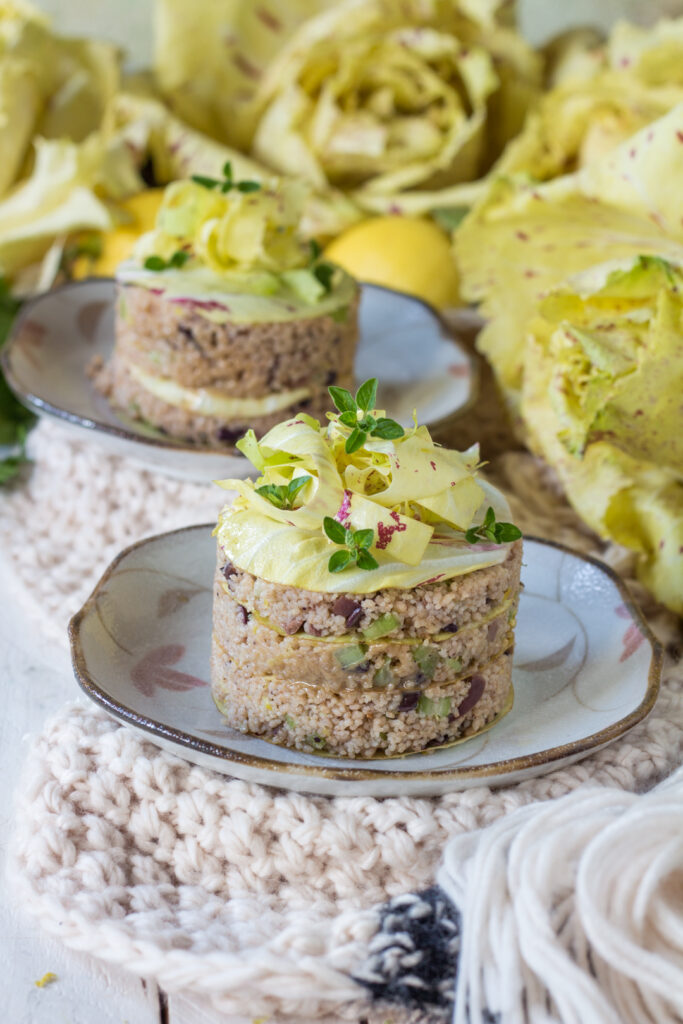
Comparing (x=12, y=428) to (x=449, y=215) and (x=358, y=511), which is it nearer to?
(x=449, y=215)

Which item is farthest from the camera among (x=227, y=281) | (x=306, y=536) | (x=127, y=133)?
(x=127, y=133)

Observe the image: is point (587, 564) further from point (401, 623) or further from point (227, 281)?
point (227, 281)

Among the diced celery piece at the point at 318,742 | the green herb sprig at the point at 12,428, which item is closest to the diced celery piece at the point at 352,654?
the diced celery piece at the point at 318,742

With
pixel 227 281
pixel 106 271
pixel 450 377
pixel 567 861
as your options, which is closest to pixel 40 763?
pixel 567 861

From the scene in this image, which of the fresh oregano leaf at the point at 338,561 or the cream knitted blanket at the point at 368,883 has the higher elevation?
the fresh oregano leaf at the point at 338,561

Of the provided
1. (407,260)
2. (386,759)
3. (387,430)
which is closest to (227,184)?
(407,260)

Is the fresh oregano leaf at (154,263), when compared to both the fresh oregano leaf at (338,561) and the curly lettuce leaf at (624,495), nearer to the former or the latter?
the curly lettuce leaf at (624,495)
